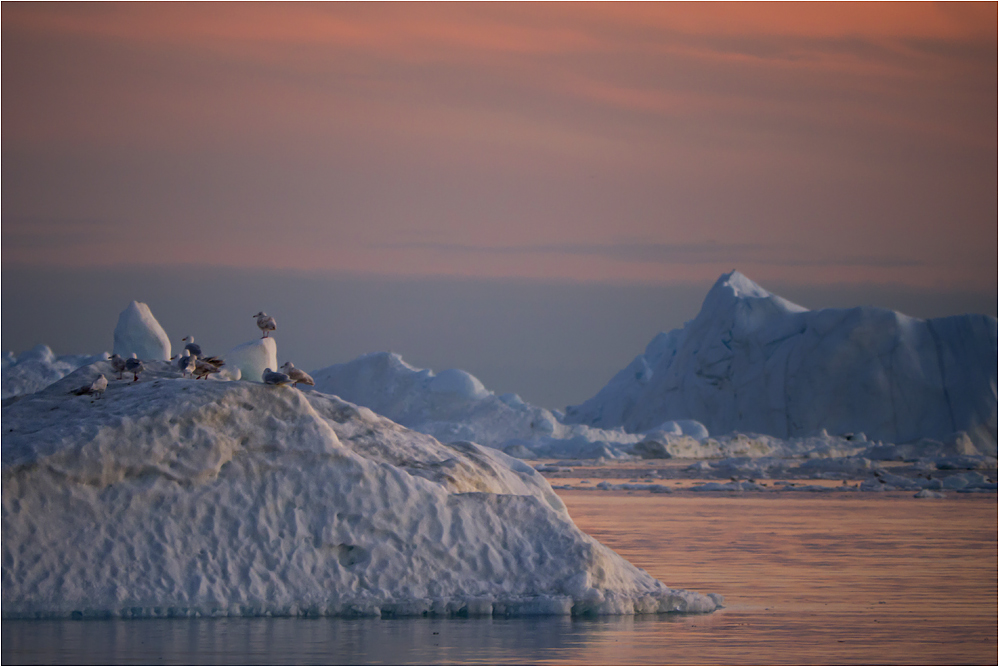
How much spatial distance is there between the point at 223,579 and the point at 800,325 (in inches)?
2274

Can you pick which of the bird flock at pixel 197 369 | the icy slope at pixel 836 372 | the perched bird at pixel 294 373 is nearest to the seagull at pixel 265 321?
the bird flock at pixel 197 369

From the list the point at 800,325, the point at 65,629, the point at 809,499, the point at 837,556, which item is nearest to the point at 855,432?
the point at 800,325

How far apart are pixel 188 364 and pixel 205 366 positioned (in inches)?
7.3

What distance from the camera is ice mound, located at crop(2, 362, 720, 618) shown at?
10.7 meters

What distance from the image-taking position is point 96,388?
11898mm

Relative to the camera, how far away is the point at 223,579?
1077 cm

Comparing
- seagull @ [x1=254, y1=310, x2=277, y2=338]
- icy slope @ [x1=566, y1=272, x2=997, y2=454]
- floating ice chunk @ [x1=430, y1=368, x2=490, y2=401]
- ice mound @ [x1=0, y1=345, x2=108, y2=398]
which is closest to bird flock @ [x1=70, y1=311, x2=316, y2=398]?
seagull @ [x1=254, y1=310, x2=277, y2=338]

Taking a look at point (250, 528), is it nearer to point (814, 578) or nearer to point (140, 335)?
point (814, 578)

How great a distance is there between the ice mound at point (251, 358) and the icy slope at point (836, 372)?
161 ft

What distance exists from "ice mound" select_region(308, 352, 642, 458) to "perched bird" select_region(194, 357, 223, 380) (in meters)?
51.4

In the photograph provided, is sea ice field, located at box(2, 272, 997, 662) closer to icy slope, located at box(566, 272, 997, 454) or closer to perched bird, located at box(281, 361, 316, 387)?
perched bird, located at box(281, 361, 316, 387)

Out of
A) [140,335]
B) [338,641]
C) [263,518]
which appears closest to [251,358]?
[263,518]

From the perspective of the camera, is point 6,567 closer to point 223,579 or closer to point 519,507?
point 223,579

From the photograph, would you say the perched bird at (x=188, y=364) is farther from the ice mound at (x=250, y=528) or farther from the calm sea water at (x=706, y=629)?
the calm sea water at (x=706, y=629)
